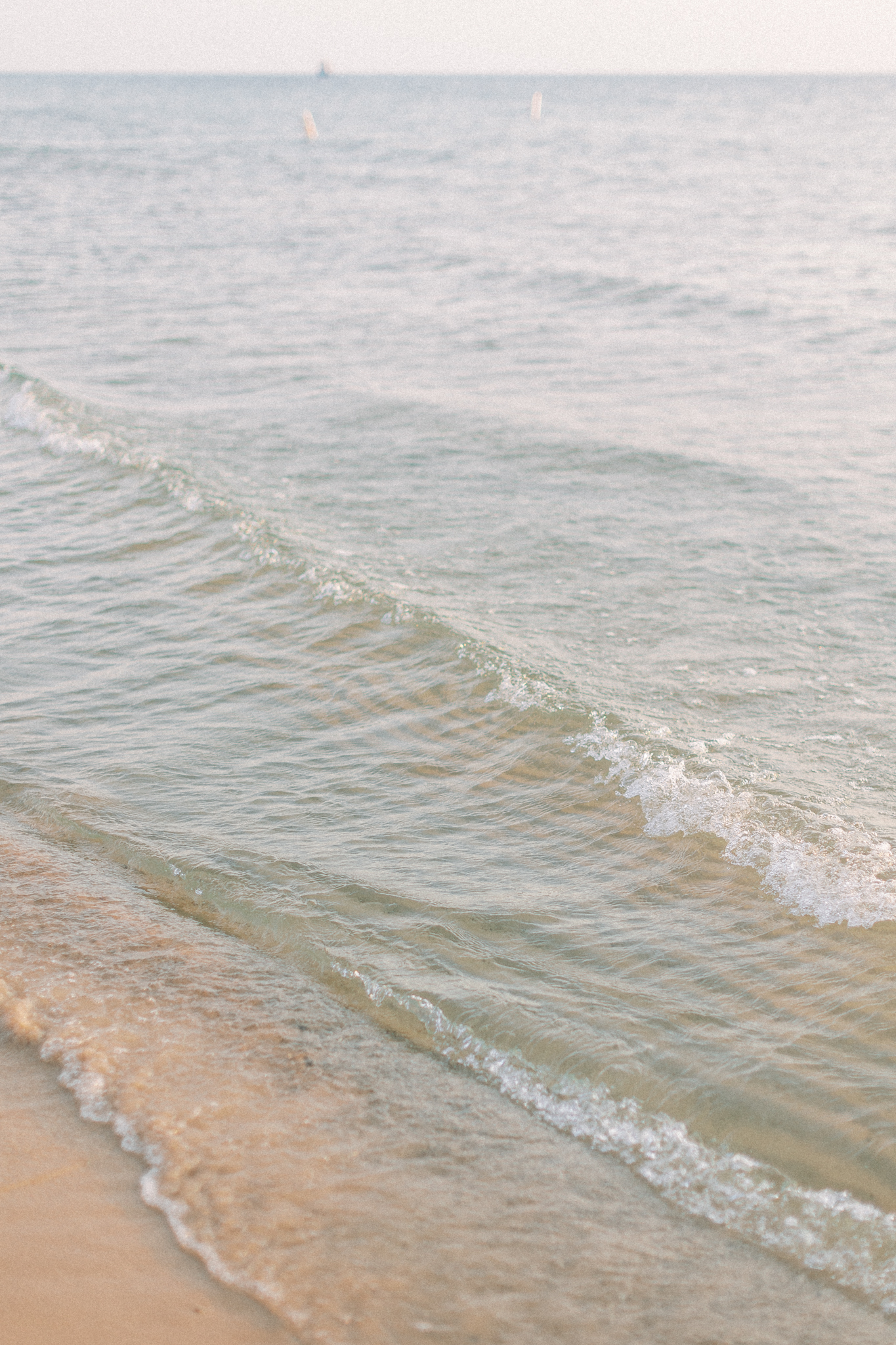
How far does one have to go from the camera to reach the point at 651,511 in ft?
26.1

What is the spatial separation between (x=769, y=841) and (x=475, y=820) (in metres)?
1.19

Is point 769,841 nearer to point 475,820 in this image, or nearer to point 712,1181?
point 475,820

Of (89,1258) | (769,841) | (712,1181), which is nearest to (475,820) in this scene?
(769,841)

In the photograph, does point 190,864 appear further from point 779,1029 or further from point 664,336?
point 664,336

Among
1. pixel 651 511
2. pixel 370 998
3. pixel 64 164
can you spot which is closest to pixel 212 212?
pixel 64 164

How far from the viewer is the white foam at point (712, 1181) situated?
8.27 ft

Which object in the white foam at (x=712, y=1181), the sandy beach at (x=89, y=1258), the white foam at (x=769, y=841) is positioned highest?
the white foam at (x=769, y=841)

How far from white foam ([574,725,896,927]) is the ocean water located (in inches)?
0.7

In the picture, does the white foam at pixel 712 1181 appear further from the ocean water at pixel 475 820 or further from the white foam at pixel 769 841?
the white foam at pixel 769 841

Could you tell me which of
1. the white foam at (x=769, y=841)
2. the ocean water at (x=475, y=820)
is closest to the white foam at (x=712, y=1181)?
the ocean water at (x=475, y=820)

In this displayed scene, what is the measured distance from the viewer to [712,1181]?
8.95 feet

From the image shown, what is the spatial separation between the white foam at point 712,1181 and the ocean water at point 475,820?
1cm

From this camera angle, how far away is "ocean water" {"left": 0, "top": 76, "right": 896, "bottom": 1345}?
2586mm

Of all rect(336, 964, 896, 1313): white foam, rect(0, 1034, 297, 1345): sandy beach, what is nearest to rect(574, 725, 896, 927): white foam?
rect(336, 964, 896, 1313): white foam
